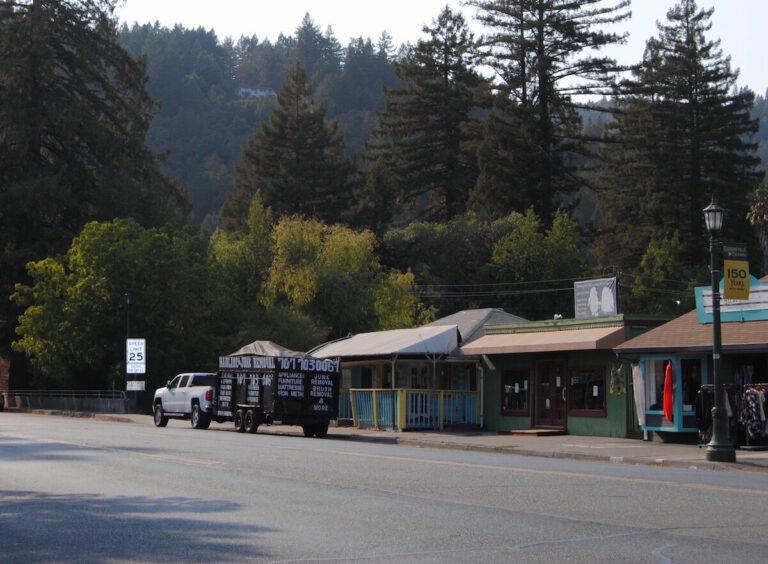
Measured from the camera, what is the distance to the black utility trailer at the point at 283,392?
105ft

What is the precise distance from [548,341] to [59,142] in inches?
1662

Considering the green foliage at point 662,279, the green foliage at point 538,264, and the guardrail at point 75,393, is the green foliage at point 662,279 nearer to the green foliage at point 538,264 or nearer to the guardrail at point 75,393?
the green foliage at point 538,264

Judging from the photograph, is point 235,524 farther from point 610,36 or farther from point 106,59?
point 610,36

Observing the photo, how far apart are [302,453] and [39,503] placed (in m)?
9.10

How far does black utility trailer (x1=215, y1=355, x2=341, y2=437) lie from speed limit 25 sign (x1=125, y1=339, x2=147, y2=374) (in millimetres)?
15297

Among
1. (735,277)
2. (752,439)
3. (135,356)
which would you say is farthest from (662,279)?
(735,277)

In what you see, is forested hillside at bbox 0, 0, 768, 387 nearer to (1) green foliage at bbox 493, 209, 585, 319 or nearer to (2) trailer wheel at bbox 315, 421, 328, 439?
(1) green foliage at bbox 493, 209, 585, 319

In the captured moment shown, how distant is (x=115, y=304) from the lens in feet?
173

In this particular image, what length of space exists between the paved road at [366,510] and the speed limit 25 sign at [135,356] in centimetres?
2816

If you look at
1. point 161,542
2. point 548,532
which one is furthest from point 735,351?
point 161,542

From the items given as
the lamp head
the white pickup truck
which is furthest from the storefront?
the white pickup truck

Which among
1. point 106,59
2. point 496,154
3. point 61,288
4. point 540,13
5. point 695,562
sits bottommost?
point 695,562

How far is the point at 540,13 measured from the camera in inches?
2837

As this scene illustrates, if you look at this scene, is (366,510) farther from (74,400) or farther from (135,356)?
(74,400)
